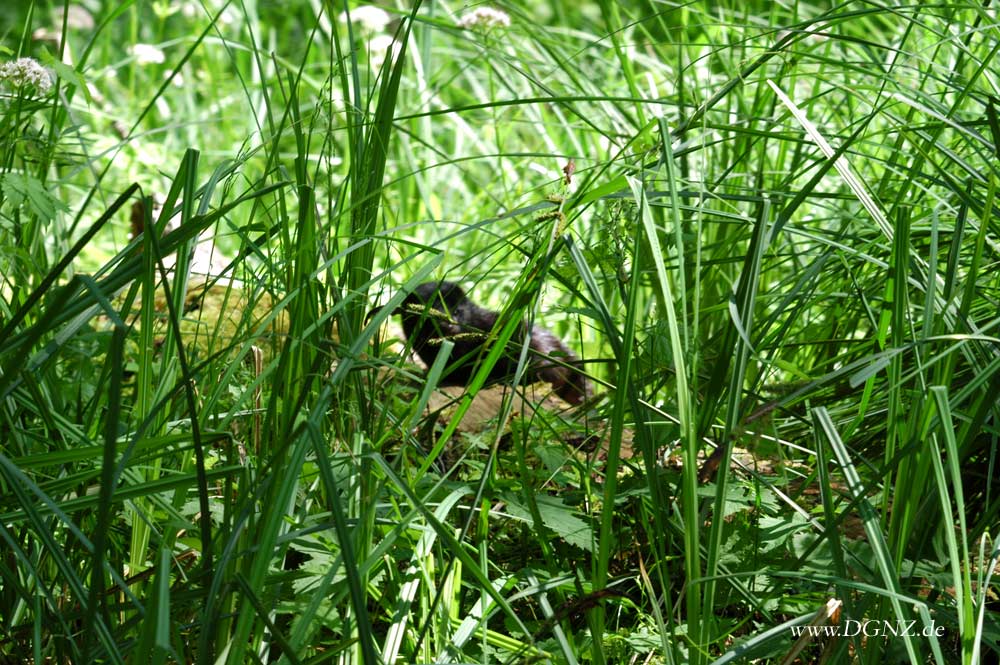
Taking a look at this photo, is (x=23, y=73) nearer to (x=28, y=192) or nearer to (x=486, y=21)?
(x=28, y=192)

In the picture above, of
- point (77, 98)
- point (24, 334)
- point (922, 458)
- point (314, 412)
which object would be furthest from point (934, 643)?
point (77, 98)

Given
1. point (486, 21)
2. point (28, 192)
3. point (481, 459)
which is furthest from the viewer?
point (486, 21)

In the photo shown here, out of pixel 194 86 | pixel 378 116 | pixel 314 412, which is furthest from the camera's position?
pixel 194 86

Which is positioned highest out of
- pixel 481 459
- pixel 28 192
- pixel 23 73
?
pixel 23 73

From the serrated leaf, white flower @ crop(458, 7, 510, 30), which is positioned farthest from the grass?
white flower @ crop(458, 7, 510, 30)

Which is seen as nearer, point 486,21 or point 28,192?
point 28,192

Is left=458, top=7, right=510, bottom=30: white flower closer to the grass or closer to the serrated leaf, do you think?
the grass

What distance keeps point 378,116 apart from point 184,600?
2.15 feet

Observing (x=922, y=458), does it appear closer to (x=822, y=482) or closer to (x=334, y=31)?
(x=822, y=482)

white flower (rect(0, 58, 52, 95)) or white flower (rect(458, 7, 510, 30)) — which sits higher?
white flower (rect(458, 7, 510, 30))

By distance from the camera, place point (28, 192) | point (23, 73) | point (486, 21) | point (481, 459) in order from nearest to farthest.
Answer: point (28, 192), point (23, 73), point (481, 459), point (486, 21)

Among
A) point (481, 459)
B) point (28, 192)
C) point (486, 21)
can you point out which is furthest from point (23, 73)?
point (486, 21)

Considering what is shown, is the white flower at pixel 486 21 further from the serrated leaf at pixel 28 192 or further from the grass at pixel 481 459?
the serrated leaf at pixel 28 192

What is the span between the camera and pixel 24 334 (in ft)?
3.84
